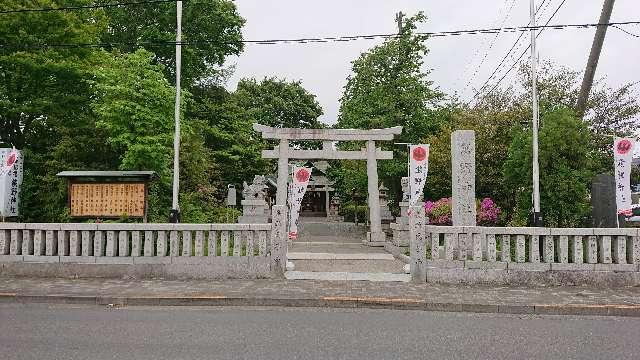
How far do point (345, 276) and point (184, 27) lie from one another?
22271 mm

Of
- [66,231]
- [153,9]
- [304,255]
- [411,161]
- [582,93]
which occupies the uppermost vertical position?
[153,9]

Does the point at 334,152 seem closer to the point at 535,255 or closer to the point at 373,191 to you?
the point at 373,191

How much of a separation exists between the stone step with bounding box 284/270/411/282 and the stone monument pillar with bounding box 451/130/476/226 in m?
4.12

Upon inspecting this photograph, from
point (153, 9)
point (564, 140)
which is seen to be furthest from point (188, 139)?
point (564, 140)

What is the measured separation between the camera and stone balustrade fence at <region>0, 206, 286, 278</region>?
1058 centimetres

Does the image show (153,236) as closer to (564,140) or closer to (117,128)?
(117,128)

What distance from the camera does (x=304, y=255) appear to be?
51.1ft

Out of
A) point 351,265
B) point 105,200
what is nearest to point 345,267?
point 351,265

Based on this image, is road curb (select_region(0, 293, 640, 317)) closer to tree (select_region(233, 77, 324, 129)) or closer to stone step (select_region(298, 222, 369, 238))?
stone step (select_region(298, 222, 369, 238))

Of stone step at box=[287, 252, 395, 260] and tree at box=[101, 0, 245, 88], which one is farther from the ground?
tree at box=[101, 0, 245, 88]

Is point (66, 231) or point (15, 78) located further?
point (15, 78)

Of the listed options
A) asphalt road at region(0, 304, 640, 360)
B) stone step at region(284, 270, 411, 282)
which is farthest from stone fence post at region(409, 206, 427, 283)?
asphalt road at region(0, 304, 640, 360)

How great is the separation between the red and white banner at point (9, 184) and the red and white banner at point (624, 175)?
16448mm

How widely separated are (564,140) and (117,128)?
51.6 ft
